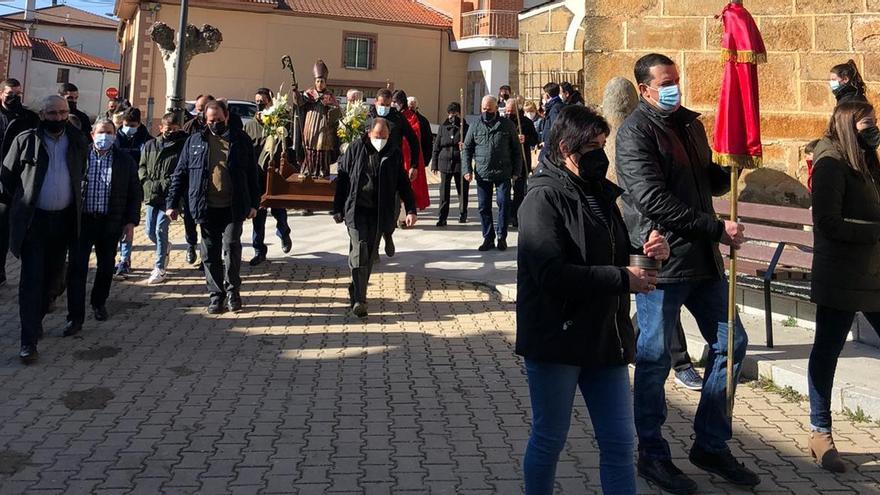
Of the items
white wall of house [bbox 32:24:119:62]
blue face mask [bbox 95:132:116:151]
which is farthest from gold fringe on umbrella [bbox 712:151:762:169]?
white wall of house [bbox 32:24:119:62]

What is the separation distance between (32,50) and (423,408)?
58.8m

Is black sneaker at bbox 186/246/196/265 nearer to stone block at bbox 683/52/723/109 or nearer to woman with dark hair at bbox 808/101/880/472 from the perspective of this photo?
stone block at bbox 683/52/723/109

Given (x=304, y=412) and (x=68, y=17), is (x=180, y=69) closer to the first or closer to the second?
(x=304, y=412)

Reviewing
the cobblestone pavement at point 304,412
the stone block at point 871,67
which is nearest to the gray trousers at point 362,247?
the cobblestone pavement at point 304,412

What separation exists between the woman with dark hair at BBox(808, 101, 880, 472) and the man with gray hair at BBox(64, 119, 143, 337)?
5.82 meters

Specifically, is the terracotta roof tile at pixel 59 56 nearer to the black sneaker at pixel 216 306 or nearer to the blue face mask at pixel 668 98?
the black sneaker at pixel 216 306

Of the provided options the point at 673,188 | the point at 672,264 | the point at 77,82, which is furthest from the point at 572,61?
the point at 77,82

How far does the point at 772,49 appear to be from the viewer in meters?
8.44

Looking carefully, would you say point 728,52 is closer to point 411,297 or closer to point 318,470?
point 318,470

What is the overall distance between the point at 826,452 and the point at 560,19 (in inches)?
304

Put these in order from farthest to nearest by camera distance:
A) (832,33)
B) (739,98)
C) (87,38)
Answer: (87,38)
(832,33)
(739,98)

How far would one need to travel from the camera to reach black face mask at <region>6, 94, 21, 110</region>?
30.8ft

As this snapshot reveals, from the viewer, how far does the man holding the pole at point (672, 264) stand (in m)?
4.32

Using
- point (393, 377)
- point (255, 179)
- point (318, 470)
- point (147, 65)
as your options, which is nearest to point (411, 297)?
point (255, 179)
